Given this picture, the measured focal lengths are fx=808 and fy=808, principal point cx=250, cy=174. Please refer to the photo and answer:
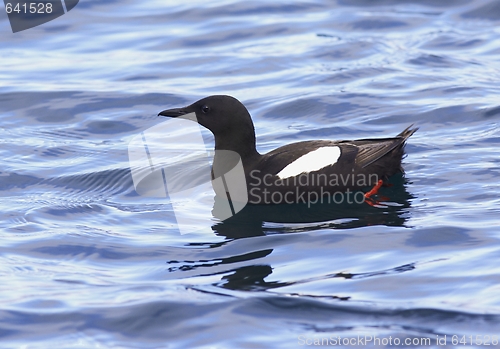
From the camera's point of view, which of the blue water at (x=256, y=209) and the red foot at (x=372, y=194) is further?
the red foot at (x=372, y=194)

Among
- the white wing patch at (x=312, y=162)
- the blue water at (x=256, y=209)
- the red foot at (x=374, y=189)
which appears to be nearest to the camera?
the blue water at (x=256, y=209)

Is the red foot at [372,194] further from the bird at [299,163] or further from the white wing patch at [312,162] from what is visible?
the white wing patch at [312,162]

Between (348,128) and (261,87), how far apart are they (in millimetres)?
1992

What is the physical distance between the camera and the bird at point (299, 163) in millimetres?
6785

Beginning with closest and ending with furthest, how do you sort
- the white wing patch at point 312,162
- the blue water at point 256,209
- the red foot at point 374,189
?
the blue water at point 256,209, the white wing patch at point 312,162, the red foot at point 374,189

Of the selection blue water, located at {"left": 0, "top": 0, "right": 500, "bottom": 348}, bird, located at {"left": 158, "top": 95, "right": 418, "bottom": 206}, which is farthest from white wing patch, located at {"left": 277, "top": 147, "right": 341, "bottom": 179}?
blue water, located at {"left": 0, "top": 0, "right": 500, "bottom": 348}

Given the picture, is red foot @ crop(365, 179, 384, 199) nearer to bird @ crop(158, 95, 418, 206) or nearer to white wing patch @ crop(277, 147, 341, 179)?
bird @ crop(158, 95, 418, 206)

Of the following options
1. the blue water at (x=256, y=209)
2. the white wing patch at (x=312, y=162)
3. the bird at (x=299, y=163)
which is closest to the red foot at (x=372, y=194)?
the bird at (x=299, y=163)

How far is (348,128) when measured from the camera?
29.6 ft

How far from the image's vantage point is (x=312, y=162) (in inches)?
268

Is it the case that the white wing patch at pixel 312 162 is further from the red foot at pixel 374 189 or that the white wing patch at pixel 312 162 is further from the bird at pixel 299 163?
the red foot at pixel 374 189

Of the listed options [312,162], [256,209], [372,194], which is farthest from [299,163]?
[372,194]

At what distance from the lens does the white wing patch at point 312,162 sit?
6762 mm

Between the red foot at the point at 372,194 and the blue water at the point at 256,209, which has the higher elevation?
the blue water at the point at 256,209
